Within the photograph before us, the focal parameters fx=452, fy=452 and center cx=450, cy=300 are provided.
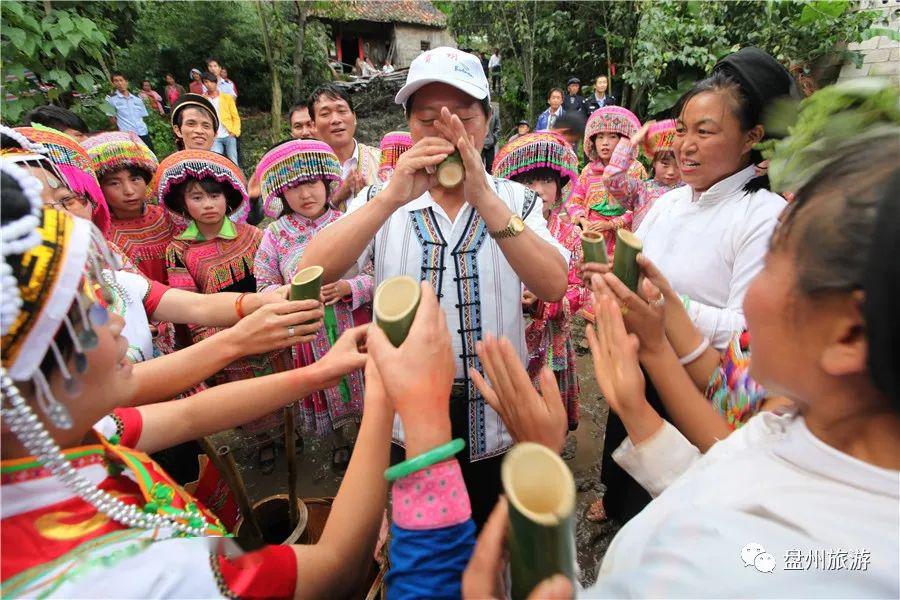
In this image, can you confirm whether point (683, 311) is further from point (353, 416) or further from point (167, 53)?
point (167, 53)

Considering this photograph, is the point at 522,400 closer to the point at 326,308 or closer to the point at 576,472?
the point at 326,308

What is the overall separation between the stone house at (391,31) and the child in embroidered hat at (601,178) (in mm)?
19827

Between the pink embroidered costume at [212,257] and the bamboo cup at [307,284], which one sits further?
the pink embroidered costume at [212,257]

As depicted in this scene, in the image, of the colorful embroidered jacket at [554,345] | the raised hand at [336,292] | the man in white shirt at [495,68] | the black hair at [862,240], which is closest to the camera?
the black hair at [862,240]

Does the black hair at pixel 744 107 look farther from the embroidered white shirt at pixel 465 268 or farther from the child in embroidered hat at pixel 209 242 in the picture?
the child in embroidered hat at pixel 209 242

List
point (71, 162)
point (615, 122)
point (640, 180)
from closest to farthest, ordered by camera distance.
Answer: point (71, 162), point (640, 180), point (615, 122)

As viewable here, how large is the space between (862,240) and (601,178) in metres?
4.29

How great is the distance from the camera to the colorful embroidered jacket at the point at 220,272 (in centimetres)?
325

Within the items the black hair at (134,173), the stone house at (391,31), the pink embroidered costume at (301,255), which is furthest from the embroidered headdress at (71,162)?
the stone house at (391,31)

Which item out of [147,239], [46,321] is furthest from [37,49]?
[46,321]

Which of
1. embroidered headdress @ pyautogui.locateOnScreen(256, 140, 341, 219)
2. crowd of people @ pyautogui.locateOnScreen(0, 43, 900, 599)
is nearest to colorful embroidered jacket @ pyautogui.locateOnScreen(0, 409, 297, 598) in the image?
crowd of people @ pyautogui.locateOnScreen(0, 43, 900, 599)

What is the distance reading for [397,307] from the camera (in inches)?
47.1

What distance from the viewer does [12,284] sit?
0.75 metres

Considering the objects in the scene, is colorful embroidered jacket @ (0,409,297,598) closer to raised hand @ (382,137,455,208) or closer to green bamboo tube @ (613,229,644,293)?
raised hand @ (382,137,455,208)
